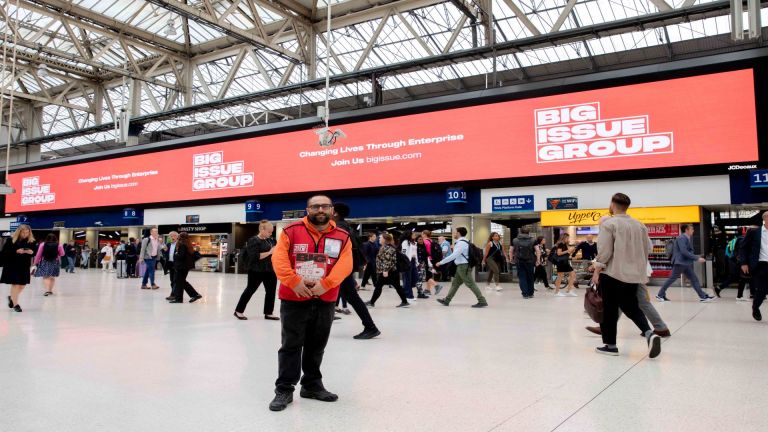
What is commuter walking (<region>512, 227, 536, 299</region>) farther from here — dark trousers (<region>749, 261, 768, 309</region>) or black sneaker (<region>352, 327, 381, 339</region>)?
black sneaker (<region>352, 327, 381, 339</region>)

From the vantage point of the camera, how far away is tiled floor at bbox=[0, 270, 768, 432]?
2863 millimetres

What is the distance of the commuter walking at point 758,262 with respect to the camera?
21.7 feet

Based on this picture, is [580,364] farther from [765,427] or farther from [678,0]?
[678,0]

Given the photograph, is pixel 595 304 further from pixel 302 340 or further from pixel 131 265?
pixel 131 265

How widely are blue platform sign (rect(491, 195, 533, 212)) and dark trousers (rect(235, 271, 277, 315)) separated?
9.49 metres

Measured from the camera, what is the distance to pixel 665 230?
13.9m

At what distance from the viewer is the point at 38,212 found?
28031mm

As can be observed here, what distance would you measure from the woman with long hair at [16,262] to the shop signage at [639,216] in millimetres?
12220

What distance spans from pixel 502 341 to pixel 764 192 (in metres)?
10.4

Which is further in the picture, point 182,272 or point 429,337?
point 182,272

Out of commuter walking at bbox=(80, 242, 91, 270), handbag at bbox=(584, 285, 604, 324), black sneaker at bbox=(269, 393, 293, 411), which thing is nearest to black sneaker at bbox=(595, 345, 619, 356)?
handbag at bbox=(584, 285, 604, 324)

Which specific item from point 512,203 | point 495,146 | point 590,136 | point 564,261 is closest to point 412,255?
point 564,261

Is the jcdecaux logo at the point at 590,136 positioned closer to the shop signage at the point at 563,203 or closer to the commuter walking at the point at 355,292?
the shop signage at the point at 563,203

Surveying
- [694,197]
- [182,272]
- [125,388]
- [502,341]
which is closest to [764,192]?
[694,197]
